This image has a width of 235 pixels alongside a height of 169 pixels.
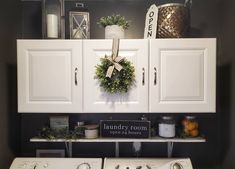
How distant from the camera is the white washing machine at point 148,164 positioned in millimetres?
1569

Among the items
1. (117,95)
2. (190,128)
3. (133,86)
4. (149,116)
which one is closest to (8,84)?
(117,95)

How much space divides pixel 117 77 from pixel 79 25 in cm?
53

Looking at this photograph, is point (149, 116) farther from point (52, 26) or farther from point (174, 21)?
point (52, 26)

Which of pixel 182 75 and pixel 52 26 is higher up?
pixel 52 26

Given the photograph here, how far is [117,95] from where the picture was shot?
1.56m

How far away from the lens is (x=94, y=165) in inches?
63.1

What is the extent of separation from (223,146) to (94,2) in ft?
5.16

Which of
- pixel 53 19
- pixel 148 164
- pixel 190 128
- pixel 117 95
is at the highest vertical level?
pixel 53 19

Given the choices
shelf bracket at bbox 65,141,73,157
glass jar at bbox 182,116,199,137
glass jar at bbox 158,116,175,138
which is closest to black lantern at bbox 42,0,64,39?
shelf bracket at bbox 65,141,73,157

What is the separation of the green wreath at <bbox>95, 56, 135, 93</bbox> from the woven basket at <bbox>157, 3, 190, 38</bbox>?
1.17 feet

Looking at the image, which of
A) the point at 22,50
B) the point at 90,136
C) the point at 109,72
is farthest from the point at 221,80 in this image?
the point at 22,50

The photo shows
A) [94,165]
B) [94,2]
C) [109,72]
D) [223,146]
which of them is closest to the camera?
[109,72]

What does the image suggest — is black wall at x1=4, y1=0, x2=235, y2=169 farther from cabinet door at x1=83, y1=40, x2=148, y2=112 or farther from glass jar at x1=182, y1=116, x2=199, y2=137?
cabinet door at x1=83, y1=40, x2=148, y2=112

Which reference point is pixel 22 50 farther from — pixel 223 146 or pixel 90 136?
pixel 223 146
